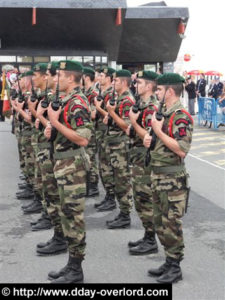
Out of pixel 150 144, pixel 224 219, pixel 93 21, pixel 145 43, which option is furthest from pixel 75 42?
pixel 150 144

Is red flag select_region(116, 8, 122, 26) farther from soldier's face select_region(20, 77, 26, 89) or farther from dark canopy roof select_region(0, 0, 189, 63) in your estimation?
soldier's face select_region(20, 77, 26, 89)

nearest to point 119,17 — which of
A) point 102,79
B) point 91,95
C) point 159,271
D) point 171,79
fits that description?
point 91,95

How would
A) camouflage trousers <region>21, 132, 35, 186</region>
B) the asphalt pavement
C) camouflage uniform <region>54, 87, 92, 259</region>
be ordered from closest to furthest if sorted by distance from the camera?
camouflage uniform <region>54, 87, 92, 259</region> < the asphalt pavement < camouflage trousers <region>21, 132, 35, 186</region>

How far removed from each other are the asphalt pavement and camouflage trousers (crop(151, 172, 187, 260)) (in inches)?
15.4

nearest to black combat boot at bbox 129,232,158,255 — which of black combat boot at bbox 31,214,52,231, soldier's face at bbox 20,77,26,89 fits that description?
black combat boot at bbox 31,214,52,231

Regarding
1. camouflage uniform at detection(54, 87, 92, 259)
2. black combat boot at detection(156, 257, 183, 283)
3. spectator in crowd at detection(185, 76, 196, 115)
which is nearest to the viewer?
camouflage uniform at detection(54, 87, 92, 259)

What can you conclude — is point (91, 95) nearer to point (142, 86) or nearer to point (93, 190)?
point (93, 190)

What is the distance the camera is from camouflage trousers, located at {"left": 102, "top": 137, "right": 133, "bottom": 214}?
6.36 metres

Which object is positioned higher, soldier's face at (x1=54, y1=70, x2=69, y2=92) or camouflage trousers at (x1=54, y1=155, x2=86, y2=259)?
soldier's face at (x1=54, y1=70, x2=69, y2=92)

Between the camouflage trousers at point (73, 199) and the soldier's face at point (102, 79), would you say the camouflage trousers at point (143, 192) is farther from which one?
the soldier's face at point (102, 79)

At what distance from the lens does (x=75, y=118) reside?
4344 mm

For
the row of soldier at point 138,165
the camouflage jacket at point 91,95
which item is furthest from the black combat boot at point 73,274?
the camouflage jacket at point 91,95

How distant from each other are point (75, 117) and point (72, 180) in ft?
1.90

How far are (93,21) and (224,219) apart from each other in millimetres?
10859
